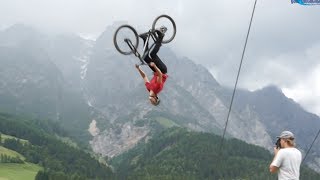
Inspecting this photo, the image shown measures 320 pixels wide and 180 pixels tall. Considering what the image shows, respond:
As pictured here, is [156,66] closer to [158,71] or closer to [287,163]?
[158,71]

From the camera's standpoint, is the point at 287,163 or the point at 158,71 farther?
the point at 158,71

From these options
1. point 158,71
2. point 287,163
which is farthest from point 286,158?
point 158,71

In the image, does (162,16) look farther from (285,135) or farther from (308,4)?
(285,135)

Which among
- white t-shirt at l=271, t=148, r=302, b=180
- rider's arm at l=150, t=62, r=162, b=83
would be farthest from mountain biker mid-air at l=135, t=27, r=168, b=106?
white t-shirt at l=271, t=148, r=302, b=180

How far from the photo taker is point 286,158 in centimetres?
1457

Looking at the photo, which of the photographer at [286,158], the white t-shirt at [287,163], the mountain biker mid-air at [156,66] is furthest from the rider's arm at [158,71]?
the white t-shirt at [287,163]

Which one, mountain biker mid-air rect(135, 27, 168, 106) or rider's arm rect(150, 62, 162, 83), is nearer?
rider's arm rect(150, 62, 162, 83)

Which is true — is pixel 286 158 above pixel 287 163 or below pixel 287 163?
above

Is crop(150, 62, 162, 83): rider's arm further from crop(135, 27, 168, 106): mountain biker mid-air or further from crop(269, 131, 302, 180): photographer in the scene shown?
crop(269, 131, 302, 180): photographer

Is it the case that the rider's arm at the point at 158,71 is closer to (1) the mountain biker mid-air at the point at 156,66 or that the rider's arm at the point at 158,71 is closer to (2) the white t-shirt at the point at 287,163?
(1) the mountain biker mid-air at the point at 156,66

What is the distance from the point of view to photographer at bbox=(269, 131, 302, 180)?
1448cm

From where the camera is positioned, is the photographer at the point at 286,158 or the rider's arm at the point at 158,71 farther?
the rider's arm at the point at 158,71

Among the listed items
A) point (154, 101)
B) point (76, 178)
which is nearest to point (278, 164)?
point (154, 101)

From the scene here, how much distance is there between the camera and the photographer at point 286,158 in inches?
570
